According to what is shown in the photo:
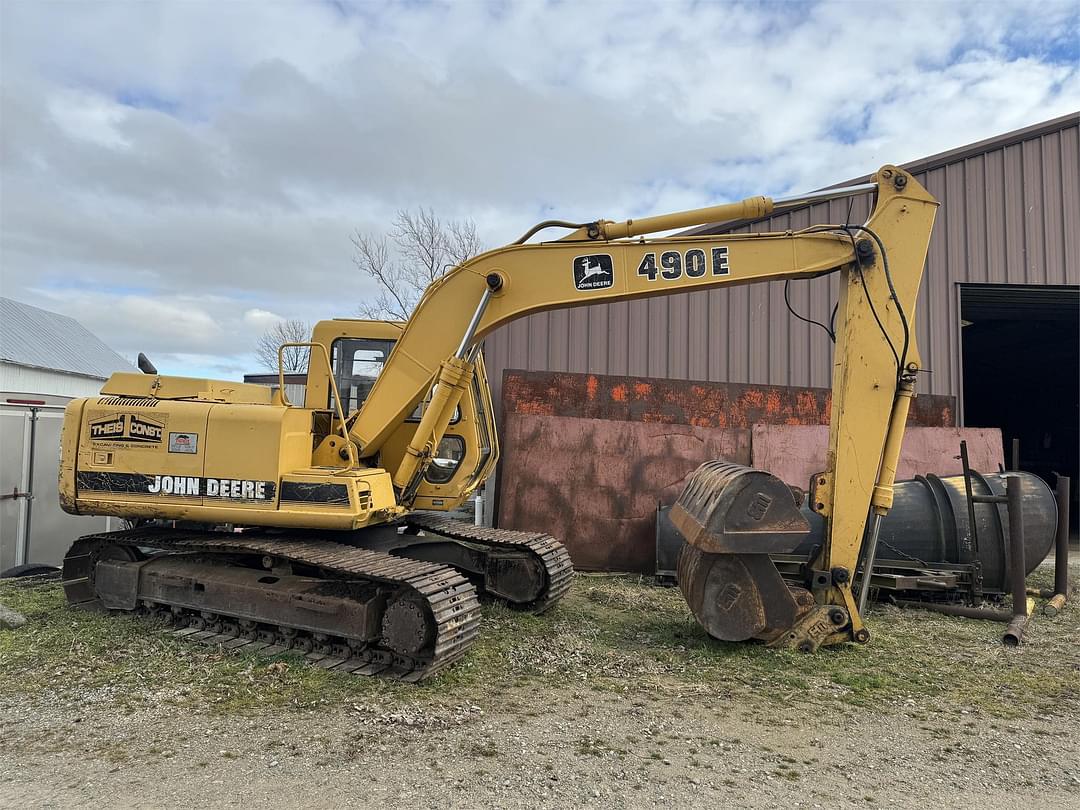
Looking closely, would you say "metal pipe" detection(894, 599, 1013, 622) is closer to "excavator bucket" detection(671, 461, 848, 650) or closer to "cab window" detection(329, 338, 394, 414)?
"excavator bucket" detection(671, 461, 848, 650)

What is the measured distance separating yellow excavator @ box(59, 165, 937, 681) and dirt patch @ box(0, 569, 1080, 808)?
40 cm

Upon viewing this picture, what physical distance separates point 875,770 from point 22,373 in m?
36.3

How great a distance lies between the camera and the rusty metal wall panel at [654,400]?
11.1 m

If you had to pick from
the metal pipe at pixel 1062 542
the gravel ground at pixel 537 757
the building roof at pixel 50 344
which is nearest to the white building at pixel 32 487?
the gravel ground at pixel 537 757

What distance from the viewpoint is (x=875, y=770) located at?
380cm

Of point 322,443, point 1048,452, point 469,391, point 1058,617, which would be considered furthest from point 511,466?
point 1048,452

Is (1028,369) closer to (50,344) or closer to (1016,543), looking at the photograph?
(1016,543)

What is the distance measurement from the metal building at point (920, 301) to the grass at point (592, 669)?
6285mm

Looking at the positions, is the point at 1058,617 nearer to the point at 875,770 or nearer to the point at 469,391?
the point at 875,770

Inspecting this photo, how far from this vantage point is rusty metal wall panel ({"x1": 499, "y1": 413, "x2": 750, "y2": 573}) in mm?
9656

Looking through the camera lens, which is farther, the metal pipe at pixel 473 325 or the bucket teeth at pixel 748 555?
the metal pipe at pixel 473 325

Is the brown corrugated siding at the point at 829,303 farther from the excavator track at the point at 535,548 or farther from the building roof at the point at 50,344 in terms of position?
the building roof at the point at 50,344

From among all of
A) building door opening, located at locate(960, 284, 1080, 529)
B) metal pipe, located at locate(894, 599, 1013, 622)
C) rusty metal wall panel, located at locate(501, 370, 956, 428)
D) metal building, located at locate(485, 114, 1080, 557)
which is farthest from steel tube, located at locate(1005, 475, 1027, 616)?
building door opening, located at locate(960, 284, 1080, 529)

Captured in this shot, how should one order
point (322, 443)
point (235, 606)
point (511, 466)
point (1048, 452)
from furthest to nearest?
point (1048, 452) → point (511, 466) → point (322, 443) → point (235, 606)
